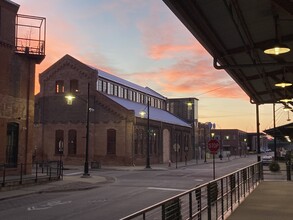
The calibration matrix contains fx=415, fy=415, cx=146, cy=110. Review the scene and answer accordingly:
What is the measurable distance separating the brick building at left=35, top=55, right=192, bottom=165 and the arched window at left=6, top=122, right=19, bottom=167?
2440 cm

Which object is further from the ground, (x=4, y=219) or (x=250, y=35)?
(x=250, y=35)

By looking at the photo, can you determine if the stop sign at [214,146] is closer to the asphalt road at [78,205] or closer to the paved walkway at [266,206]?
the asphalt road at [78,205]

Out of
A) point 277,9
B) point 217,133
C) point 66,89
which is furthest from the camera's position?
point 217,133

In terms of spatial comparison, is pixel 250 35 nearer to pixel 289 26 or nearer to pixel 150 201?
pixel 289 26

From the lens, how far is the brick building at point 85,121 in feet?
184

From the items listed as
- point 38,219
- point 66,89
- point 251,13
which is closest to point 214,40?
point 251,13

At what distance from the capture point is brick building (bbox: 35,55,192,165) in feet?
184

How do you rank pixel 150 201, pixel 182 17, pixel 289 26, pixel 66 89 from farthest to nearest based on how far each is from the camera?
pixel 66 89, pixel 150 201, pixel 289 26, pixel 182 17

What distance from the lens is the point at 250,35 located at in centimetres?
1085

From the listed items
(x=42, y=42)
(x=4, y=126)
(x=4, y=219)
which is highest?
(x=42, y=42)

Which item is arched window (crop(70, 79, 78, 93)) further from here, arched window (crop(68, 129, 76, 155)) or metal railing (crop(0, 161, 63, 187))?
metal railing (crop(0, 161, 63, 187))

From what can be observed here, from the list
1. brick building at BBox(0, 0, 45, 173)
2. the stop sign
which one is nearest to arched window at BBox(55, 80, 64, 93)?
brick building at BBox(0, 0, 45, 173)

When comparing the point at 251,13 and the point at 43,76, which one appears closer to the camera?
the point at 251,13

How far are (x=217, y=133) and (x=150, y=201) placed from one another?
128 meters
